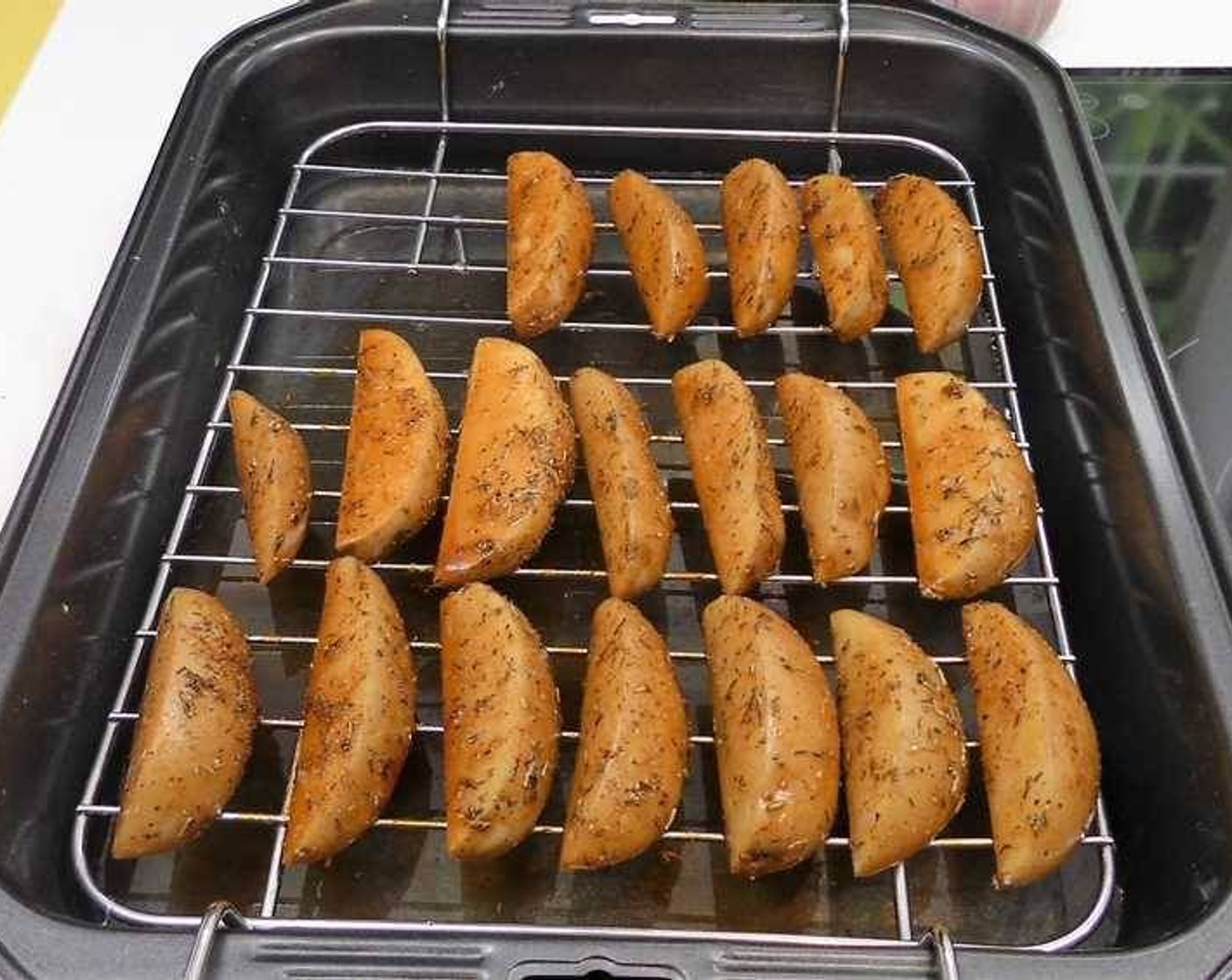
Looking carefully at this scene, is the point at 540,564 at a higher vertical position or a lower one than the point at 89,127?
lower

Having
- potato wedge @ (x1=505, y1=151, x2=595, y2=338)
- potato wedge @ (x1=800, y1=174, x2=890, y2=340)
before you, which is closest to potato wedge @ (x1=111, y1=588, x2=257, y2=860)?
potato wedge @ (x1=505, y1=151, x2=595, y2=338)

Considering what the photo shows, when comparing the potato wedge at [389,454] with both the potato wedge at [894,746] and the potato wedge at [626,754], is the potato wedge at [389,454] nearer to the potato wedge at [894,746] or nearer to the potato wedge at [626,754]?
the potato wedge at [626,754]

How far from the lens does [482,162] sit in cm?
157

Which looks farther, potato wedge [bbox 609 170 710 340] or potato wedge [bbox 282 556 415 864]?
potato wedge [bbox 609 170 710 340]

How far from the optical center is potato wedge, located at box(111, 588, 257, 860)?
938mm

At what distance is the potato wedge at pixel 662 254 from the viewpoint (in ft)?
4.35

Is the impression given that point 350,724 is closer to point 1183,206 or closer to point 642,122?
point 642,122

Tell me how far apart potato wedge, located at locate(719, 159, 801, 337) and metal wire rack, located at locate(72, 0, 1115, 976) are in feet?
0.17

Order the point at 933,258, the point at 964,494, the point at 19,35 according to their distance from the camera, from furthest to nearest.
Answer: the point at 19,35 → the point at 933,258 → the point at 964,494

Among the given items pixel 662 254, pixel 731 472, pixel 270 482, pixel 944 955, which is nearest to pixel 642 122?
pixel 662 254

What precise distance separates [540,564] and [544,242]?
0.38m

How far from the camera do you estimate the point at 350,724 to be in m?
0.96

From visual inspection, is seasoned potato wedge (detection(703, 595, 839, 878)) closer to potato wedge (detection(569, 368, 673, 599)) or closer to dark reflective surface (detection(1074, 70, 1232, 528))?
potato wedge (detection(569, 368, 673, 599))

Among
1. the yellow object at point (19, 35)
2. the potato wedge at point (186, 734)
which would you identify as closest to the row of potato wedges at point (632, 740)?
the potato wedge at point (186, 734)
